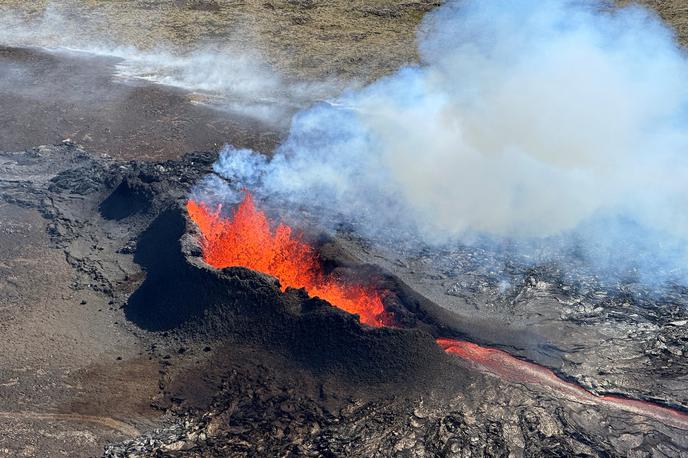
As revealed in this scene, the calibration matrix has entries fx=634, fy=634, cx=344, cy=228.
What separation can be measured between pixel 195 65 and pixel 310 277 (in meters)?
19.5

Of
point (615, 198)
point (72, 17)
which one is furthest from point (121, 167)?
point (72, 17)

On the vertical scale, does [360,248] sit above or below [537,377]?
below

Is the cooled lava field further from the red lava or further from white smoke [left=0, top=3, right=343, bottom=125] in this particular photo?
white smoke [left=0, top=3, right=343, bottom=125]

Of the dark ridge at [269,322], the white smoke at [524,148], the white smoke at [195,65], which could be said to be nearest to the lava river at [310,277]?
the dark ridge at [269,322]

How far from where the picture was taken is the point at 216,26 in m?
36.7

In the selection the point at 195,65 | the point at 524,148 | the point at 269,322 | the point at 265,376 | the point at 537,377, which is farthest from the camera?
the point at 195,65

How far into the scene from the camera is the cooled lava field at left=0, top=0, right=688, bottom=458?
42.3 feet

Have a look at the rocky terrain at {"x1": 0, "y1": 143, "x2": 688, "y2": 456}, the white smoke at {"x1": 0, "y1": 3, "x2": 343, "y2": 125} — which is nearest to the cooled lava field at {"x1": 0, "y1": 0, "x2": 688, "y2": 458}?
the rocky terrain at {"x1": 0, "y1": 143, "x2": 688, "y2": 456}

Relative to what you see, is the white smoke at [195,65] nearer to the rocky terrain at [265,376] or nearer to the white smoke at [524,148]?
the white smoke at [524,148]

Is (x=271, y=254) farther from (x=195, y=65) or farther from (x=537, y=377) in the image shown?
(x=195, y=65)

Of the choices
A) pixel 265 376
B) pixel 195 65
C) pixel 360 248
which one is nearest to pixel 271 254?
pixel 360 248

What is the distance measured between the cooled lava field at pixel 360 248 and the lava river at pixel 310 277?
0.07 m

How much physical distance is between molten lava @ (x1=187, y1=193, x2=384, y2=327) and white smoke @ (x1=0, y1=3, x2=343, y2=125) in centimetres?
1001

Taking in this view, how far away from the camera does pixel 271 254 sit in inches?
672
